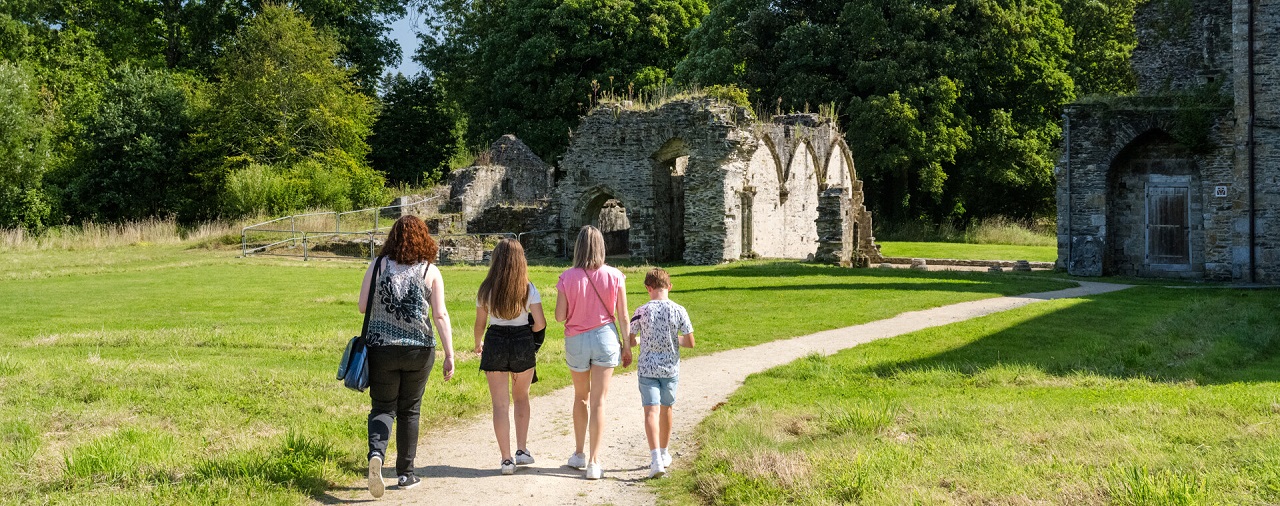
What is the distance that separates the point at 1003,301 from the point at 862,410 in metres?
11.3

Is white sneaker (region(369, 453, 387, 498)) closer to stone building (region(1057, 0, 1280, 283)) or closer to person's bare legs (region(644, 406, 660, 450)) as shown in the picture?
person's bare legs (region(644, 406, 660, 450))

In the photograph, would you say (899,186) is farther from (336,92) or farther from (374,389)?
(374,389)

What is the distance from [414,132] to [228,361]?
44.7 metres

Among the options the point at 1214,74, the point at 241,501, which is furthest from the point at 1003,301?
the point at 241,501

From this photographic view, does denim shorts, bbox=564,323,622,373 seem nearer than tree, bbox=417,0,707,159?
Yes

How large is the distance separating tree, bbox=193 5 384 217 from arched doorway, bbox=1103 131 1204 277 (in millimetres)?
27595

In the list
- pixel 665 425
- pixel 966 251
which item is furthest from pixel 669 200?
pixel 665 425

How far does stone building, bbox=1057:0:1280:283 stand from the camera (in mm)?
23453

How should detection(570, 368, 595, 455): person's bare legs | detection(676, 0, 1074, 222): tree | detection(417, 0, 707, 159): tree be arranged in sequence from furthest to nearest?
detection(417, 0, 707, 159): tree → detection(676, 0, 1074, 222): tree → detection(570, 368, 595, 455): person's bare legs

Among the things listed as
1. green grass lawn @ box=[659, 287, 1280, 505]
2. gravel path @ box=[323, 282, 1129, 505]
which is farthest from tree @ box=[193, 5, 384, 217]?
green grass lawn @ box=[659, 287, 1280, 505]

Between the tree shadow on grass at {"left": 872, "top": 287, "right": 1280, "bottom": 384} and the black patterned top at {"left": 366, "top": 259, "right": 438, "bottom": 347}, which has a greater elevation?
the black patterned top at {"left": 366, "top": 259, "right": 438, "bottom": 347}

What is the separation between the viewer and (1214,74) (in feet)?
85.1

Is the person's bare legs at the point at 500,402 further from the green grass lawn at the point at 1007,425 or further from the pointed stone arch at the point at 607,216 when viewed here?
the pointed stone arch at the point at 607,216

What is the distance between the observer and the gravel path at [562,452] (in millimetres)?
6996
